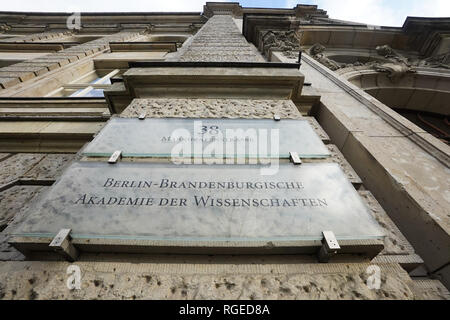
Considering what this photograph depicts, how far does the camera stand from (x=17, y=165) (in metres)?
2.14

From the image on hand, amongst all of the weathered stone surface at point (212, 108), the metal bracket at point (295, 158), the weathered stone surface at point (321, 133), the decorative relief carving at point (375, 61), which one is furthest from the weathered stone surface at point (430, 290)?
the decorative relief carving at point (375, 61)

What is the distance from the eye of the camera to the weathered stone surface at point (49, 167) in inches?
78.0

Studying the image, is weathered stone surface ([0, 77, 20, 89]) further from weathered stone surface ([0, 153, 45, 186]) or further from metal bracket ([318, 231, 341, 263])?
metal bracket ([318, 231, 341, 263])

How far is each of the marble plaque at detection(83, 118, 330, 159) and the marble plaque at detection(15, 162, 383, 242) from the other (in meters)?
0.17

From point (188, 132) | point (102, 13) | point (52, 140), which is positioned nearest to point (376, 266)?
point (188, 132)

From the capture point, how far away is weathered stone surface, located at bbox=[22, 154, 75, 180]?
78.0 inches

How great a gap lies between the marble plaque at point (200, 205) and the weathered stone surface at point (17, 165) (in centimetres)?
129

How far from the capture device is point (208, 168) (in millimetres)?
1376

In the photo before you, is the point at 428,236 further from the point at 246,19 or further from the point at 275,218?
the point at 246,19

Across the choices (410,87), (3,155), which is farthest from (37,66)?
(410,87)

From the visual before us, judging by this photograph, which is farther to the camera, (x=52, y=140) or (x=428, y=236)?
(x=52, y=140)

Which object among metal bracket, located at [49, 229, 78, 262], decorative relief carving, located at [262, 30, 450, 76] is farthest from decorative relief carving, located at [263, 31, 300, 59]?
metal bracket, located at [49, 229, 78, 262]

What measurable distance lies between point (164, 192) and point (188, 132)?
2.24ft
